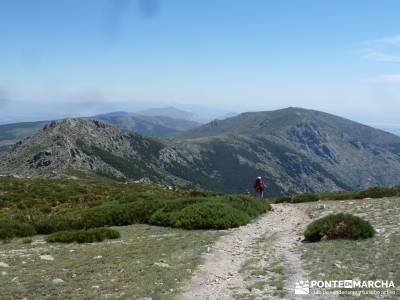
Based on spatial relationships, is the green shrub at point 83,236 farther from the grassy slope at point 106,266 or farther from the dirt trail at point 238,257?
the dirt trail at point 238,257

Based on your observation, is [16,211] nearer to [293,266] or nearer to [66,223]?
[66,223]

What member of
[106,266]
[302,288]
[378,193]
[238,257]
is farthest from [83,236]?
[378,193]

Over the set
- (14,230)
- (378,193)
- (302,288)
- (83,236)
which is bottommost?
(378,193)

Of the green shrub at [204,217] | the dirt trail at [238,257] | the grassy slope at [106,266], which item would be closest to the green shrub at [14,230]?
the grassy slope at [106,266]

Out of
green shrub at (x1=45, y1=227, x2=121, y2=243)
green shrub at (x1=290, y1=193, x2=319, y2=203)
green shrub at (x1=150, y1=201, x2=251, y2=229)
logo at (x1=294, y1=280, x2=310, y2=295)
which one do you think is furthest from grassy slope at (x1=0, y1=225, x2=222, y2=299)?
green shrub at (x1=290, y1=193, x2=319, y2=203)

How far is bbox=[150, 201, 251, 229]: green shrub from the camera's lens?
2436cm

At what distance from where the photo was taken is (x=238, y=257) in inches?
689

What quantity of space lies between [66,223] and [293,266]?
14391mm

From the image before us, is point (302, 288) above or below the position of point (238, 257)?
above

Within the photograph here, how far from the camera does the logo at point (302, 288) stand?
481 inches

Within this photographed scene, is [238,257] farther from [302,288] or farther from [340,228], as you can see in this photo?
[302,288]

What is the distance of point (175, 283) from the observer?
13.8m

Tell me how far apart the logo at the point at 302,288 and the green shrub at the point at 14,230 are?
16131mm

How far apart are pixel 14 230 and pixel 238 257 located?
1278cm
